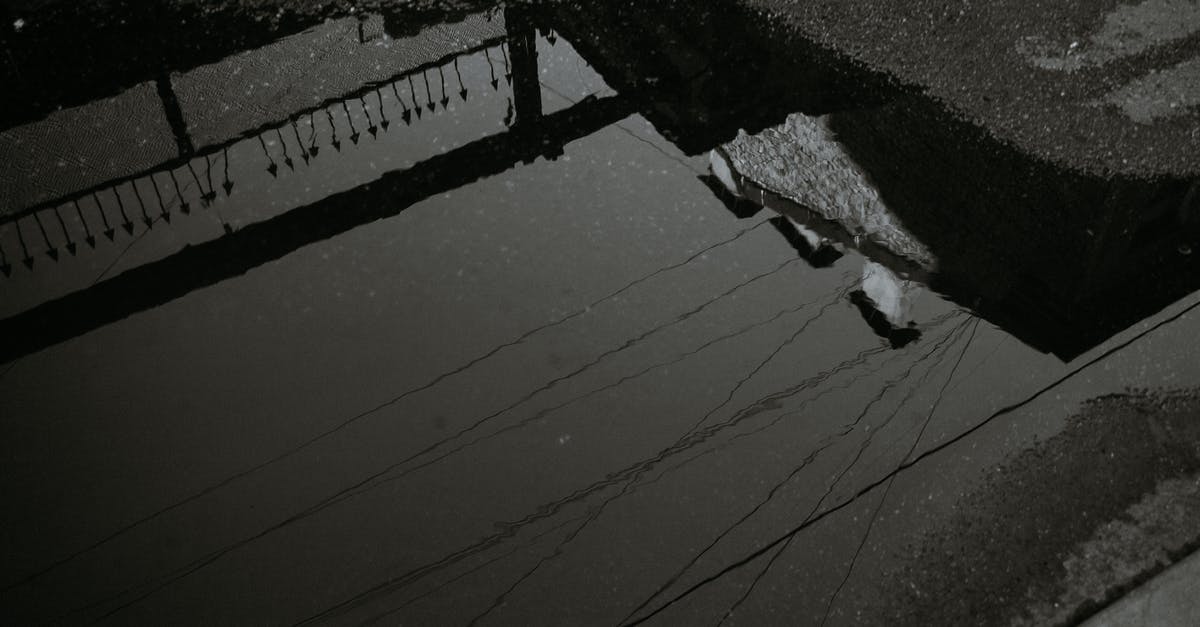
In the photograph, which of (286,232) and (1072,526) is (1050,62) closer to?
(1072,526)

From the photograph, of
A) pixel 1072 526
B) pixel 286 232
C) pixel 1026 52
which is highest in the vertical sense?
pixel 1026 52

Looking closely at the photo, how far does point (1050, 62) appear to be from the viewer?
13.1 ft

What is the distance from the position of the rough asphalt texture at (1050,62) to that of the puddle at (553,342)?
14 cm

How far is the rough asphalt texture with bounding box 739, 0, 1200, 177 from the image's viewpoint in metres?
3.58

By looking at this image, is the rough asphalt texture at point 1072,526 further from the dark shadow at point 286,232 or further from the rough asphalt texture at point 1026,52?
the dark shadow at point 286,232

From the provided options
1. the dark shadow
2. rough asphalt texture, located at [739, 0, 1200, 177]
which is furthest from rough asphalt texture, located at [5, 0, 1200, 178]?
the dark shadow

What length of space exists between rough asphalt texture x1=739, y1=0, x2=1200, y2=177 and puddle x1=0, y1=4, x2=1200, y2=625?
0.14m

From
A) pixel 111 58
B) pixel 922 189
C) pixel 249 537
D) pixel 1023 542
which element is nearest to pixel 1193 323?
pixel 922 189

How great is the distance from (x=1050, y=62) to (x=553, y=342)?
2.65 metres

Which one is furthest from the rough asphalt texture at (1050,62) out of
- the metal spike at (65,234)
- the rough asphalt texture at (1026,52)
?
the metal spike at (65,234)

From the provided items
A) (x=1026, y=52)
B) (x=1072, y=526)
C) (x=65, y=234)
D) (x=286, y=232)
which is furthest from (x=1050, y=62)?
(x=65, y=234)

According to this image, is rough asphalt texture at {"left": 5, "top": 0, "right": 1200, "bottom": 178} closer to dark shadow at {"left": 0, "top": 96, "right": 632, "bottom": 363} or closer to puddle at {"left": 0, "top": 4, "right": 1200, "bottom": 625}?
puddle at {"left": 0, "top": 4, "right": 1200, "bottom": 625}

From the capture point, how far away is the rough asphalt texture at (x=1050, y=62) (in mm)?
3579

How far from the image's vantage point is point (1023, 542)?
2.46 metres
